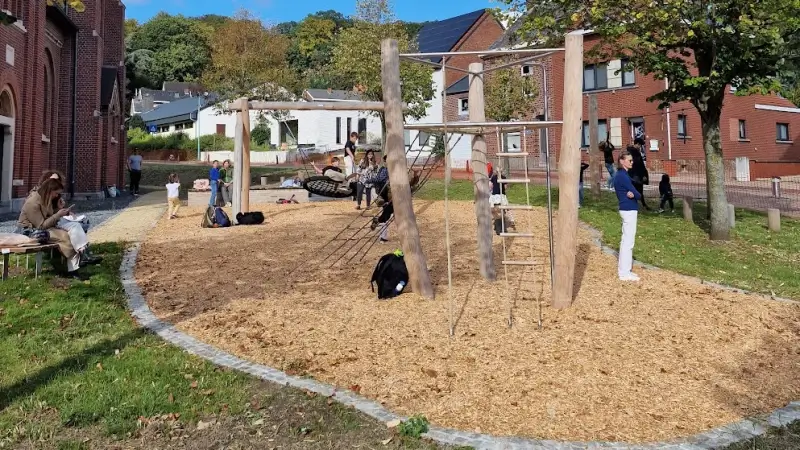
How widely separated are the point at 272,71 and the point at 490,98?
51.2 ft

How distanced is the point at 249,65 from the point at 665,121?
25909 millimetres

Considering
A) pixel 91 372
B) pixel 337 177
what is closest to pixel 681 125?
pixel 337 177

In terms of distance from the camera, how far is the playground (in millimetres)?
4559

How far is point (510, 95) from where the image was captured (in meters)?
28.7

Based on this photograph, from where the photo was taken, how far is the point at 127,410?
4.31 m

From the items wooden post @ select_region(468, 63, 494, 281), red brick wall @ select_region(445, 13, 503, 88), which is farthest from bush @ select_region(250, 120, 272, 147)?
wooden post @ select_region(468, 63, 494, 281)

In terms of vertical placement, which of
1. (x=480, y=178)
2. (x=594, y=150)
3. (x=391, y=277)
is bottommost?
(x=391, y=277)

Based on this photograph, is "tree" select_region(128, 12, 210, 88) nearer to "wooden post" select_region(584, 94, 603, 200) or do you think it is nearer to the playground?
"wooden post" select_region(584, 94, 603, 200)

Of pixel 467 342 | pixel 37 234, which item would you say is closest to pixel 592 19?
pixel 467 342

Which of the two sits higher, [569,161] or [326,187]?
[326,187]

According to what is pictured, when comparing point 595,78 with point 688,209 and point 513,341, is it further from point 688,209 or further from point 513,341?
point 513,341

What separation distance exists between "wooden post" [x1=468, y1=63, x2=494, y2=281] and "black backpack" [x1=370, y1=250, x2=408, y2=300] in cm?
139

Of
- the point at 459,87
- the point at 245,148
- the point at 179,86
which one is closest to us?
the point at 245,148

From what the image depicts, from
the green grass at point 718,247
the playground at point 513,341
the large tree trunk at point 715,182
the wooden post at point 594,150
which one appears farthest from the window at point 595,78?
the playground at point 513,341
